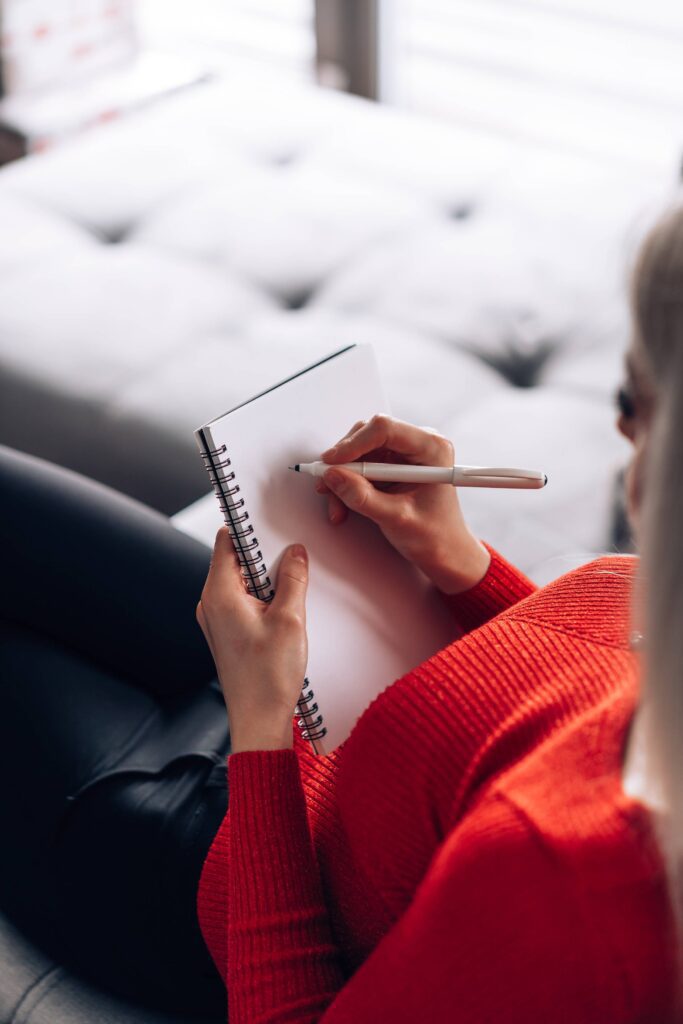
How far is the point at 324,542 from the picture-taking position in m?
0.60

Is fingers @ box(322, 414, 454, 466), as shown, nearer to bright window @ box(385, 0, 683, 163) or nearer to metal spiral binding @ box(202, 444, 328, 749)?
metal spiral binding @ box(202, 444, 328, 749)

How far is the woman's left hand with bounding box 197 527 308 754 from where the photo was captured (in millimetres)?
533

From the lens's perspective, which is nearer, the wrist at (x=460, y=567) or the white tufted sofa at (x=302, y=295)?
the wrist at (x=460, y=567)

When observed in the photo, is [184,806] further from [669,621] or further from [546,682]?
[669,621]

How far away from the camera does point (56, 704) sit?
697 millimetres

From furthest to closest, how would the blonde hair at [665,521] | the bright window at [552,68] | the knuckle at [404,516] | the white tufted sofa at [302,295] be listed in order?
the bright window at [552,68], the white tufted sofa at [302,295], the knuckle at [404,516], the blonde hair at [665,521]

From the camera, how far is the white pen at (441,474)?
1.87ft

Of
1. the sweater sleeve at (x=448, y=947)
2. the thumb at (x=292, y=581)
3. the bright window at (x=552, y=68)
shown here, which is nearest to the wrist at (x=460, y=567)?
the thumb at (x=292, y=581)

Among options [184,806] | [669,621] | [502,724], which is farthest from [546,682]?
[184,806]

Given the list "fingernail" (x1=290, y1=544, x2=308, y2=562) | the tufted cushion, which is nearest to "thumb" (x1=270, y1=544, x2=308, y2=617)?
"fingernail" (x1=290, y1=544, x2=308, y2=562)

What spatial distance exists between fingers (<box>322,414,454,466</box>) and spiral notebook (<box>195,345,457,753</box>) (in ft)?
0.07

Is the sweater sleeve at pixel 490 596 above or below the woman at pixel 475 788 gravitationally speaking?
below

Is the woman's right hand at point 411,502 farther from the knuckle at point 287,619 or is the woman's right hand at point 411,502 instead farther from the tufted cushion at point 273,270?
the tufted cushion at point 273,270

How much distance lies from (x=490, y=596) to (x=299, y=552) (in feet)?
0.48
